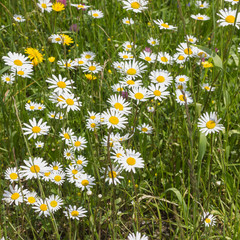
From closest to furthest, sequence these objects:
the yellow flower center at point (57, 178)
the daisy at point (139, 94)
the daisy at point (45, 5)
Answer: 1. the yellow flower center at point (57, 178)
2. the daisy at point (139, 94)
3. the daisy at point (45, 5)

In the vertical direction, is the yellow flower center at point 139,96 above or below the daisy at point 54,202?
above

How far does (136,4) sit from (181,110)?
2.81 feet

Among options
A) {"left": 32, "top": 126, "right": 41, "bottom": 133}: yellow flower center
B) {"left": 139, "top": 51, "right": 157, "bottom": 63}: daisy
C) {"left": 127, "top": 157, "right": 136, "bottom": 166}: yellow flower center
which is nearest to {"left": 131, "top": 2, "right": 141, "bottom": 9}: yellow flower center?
{"left": 139, "top": 51, "right": 157, "bottom": 63}: daisy

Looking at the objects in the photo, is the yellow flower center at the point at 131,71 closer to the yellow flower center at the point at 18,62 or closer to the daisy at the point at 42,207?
the yellow flower center at the point at 18,62

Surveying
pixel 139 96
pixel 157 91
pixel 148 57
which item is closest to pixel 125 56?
pixel 148 57

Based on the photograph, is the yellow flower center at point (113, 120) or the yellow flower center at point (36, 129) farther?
the yellow flower center at point (36, 129)

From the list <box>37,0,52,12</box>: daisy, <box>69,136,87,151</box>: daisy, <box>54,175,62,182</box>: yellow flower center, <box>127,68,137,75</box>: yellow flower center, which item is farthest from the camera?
<box>37,0,52,12</box>: daisy

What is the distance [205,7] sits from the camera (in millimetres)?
3486

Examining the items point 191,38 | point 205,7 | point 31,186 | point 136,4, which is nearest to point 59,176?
point 31,186

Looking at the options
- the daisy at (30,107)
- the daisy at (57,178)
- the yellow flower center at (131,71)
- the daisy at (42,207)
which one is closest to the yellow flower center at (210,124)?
the yellow flower center at (131,71)

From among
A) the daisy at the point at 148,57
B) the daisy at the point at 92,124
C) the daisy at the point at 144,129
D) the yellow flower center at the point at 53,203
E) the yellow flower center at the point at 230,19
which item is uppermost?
the yellow flower center at the point at 230,19

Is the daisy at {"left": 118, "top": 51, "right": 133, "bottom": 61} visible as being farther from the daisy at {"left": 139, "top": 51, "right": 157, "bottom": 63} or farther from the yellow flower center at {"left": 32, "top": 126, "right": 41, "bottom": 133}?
the yellow flower center at {"left": 32, "top": 126, "right": 41, "bottom": 133}

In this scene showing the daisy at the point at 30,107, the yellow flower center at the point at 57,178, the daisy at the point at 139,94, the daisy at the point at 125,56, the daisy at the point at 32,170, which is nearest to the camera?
the daisy at the point at 32,170

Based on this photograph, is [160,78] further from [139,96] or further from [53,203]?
[53,203]
